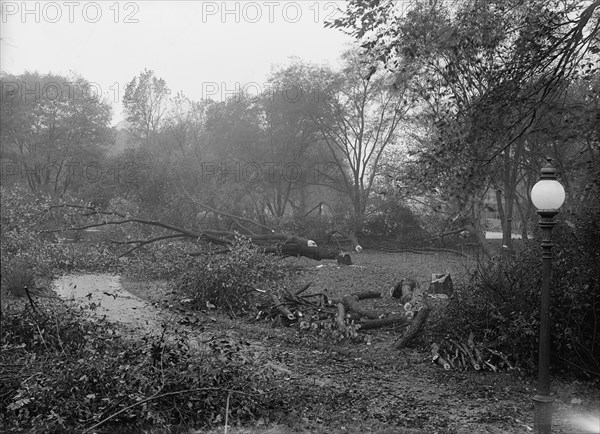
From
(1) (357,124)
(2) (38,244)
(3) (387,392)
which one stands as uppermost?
(1) (357,124)

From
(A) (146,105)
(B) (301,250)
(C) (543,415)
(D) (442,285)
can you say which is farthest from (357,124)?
(C) (543,415)

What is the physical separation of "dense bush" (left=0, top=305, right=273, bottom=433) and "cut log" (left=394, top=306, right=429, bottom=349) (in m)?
2.46

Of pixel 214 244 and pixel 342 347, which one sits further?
pixel 214 244

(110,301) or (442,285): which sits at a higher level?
(442,285)

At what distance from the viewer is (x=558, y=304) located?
20.3 feet

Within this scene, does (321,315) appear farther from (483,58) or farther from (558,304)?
(483,58)

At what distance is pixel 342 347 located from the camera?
7500 mm

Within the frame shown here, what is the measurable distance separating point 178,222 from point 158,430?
1563 cm

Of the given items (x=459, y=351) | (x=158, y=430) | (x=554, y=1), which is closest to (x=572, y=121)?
(x=554, y=1)

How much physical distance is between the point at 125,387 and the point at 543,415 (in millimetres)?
3442

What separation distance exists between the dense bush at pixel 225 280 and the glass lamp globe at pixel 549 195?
20.0 feet

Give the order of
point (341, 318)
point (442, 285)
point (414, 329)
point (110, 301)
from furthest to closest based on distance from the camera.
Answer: point (442, 285) → point (110, 301) → point (341, 318) → point (414, 329)

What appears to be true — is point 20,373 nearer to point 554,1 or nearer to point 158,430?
point 158,430

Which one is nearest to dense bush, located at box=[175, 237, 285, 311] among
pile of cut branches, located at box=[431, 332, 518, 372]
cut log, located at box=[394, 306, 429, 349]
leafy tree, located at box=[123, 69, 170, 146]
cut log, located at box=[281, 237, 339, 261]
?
cut log, located at box=[394, 306, 429, 349]
